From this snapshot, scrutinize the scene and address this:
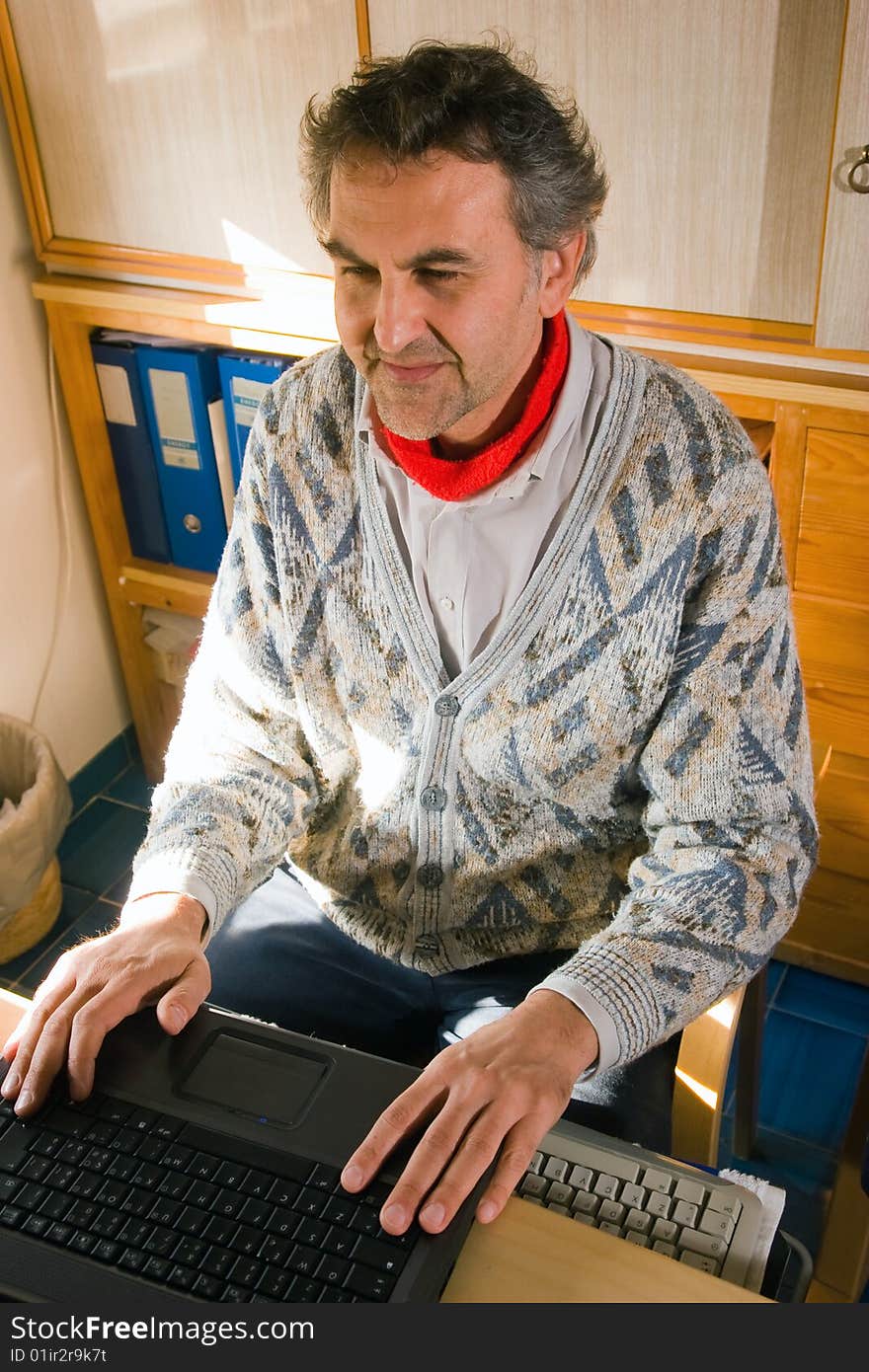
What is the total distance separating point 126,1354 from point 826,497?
1.31m

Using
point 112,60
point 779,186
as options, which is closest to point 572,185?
point 779,186

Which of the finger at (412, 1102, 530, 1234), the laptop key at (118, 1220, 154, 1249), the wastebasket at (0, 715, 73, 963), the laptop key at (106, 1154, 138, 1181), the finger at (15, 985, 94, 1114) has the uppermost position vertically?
the finger at (15, 985, 94, 1114)

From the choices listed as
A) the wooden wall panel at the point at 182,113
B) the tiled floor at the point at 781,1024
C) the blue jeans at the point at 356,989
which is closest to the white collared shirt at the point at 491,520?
the blue jeans at the point at 356,989

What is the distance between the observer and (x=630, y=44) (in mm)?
1490

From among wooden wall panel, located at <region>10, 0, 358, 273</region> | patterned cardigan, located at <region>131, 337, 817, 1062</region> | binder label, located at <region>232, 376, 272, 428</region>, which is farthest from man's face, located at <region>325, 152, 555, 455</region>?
binder label, located at <region>232, 376, 272, 428</region>

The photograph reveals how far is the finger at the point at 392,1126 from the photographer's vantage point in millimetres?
833

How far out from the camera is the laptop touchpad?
35.2 inches

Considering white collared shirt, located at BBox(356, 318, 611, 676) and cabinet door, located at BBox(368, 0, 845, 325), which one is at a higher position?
cabinet door, located at BBox(368, 0, 845, 325)

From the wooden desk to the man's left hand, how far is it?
21mm

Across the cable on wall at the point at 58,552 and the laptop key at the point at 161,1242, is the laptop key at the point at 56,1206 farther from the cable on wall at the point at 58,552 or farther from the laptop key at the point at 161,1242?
the cable on wall at the point at 58,552

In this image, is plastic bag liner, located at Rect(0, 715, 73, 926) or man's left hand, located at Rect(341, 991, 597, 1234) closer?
man's left hand, located at Rect(341, 991, 597, 1234)

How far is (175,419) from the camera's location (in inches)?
85.0

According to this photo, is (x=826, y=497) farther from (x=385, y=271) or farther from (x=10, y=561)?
(x=10, y=561)

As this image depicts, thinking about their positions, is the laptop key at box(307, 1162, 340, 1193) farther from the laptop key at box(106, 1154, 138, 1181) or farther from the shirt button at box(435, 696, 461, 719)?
the shirt button at box(435, 696, 461, 719)
